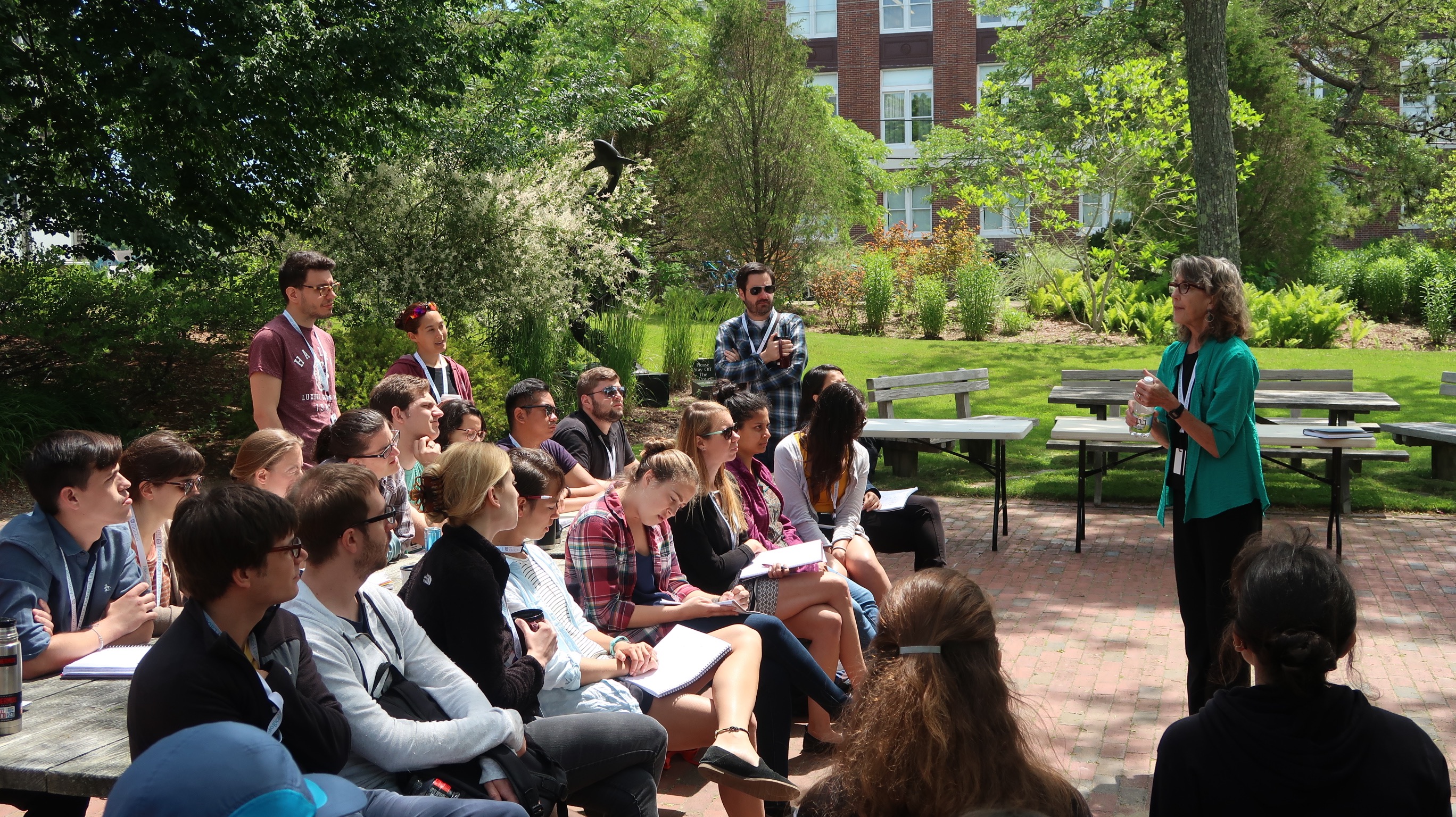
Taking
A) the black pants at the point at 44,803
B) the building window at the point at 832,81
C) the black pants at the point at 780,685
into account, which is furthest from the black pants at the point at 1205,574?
the building window at the point at 832,81

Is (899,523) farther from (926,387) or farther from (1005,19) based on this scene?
(1005,19)

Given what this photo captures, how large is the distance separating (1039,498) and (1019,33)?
20939mm

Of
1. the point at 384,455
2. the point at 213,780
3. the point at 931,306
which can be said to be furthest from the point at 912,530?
the point at 931,306

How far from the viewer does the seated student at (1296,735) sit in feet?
7.05

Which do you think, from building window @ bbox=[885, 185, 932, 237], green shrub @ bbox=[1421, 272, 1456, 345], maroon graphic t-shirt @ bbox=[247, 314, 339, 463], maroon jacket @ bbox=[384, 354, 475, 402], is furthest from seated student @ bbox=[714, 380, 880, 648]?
building window @ bbox=[885, 185, 932, 237]

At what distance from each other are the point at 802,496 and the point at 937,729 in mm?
3603

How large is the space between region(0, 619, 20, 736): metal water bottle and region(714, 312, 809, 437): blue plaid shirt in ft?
16.8

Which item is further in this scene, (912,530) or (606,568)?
(912,530)

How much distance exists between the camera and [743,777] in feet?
10.8

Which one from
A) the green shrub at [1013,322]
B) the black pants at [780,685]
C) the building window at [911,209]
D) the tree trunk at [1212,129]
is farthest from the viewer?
the building window at [911,209]

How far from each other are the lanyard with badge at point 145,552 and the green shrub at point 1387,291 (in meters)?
22.2

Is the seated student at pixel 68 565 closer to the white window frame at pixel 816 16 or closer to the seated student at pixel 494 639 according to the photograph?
the seated student at pixel 494 639

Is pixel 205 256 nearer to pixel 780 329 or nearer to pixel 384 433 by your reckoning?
pixel 780 329

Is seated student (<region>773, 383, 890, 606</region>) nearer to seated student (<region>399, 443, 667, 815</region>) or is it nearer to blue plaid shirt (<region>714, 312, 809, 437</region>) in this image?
blue plaid shirt (<region>714, 312, 809, 437</region>)
